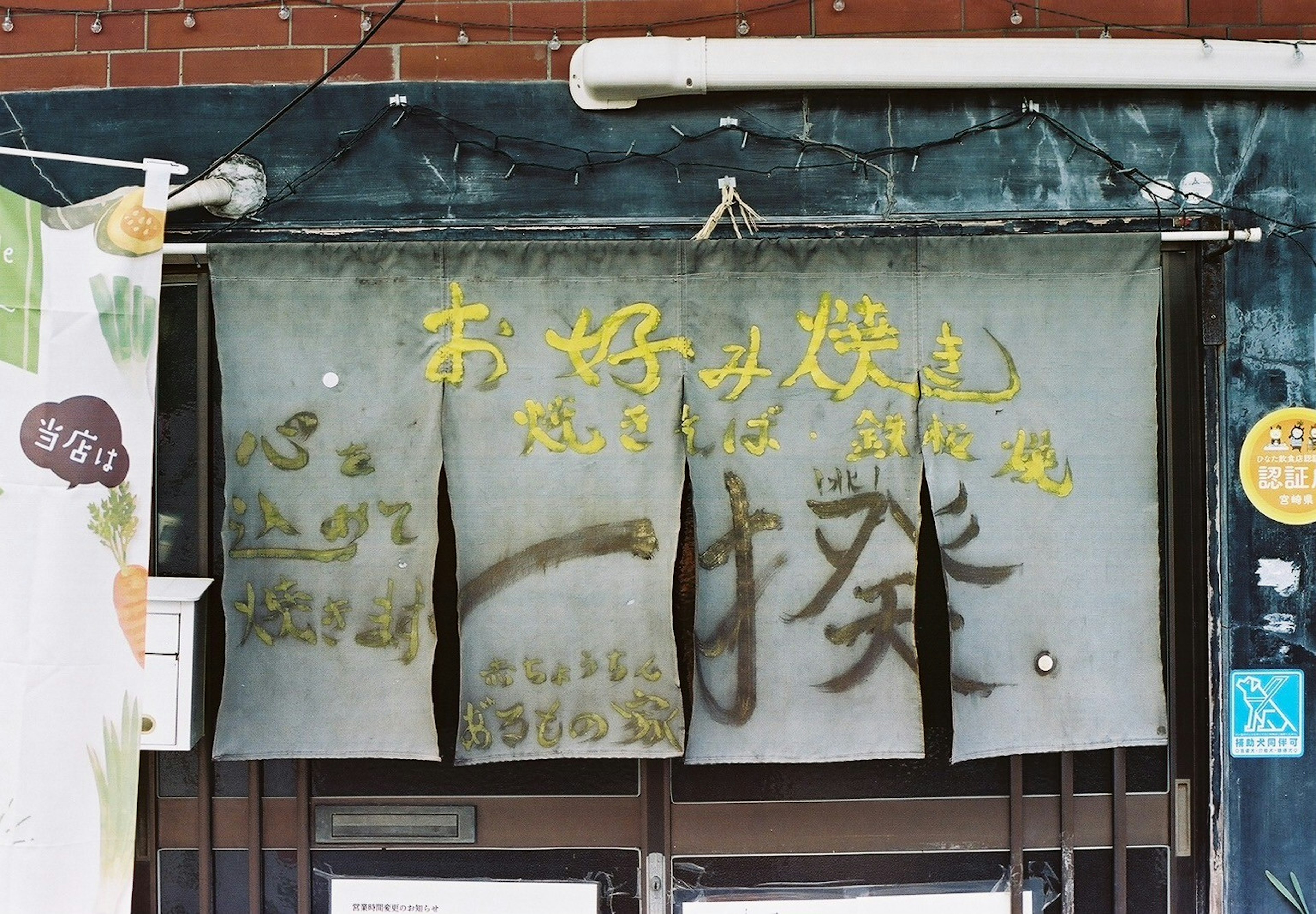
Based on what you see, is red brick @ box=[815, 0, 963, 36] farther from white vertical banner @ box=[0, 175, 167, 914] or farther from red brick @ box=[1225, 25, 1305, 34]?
white vertical banner @ box=[0, 175, 167, 914]

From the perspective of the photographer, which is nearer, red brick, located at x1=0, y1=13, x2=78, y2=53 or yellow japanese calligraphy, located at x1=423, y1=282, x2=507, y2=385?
yellow japanese calligraphy, located at x1=423, y1=282, x2=507, y2=385

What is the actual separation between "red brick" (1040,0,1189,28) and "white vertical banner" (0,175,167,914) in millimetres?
3900

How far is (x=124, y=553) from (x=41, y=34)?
269 cm

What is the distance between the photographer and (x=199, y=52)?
13.5ft

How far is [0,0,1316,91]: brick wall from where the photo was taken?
13.4 ft

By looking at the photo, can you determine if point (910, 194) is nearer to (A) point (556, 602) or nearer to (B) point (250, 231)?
(A) point (556, 602)

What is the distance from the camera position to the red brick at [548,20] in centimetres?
410

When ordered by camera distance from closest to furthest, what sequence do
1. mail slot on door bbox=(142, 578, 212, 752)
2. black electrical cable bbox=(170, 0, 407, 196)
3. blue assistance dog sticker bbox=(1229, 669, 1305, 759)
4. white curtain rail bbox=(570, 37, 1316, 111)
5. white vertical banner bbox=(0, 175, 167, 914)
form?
white vertical banner bbox=(0, 175, 167, 914) → black electrical cable bbox=(170, 0, 407, 196) → mail slot on door bbox=(142, 578, 212, 752) → white curtain rail bbox=(570, 37, 1316, 111) → blue assistance dog sticker bbox=(1229, 669, 1305, 759)

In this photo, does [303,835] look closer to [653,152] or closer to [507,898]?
[507,898]

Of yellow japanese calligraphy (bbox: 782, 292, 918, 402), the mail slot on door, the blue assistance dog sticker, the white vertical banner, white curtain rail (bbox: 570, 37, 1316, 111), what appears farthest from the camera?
the blue assistance dog sticker

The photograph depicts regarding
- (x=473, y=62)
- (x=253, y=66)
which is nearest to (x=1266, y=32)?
(x=473, y=62)

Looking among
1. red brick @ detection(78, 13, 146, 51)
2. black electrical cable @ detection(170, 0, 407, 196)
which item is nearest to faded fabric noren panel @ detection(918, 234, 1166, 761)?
black electrical cable @ detection(170, 0, 407, 196)

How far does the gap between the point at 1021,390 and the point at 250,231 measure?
137 inches

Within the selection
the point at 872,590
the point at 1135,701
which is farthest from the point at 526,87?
the point at 1135,701
